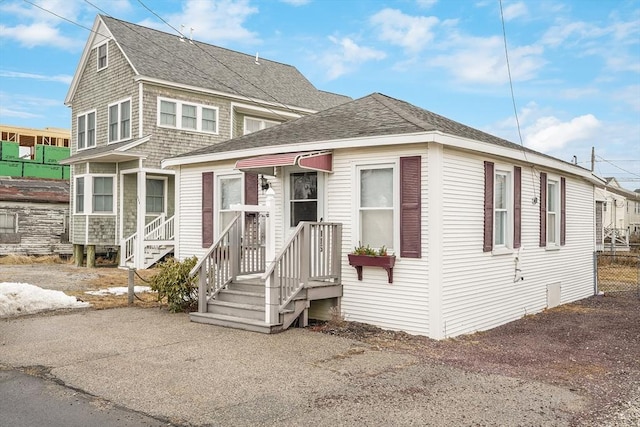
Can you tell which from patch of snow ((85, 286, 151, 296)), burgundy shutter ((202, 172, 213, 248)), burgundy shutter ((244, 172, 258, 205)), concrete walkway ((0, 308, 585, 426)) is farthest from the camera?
patch of snow ((85, 286, 151, 296))

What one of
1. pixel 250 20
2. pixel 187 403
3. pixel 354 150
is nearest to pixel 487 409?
pixel 187 403

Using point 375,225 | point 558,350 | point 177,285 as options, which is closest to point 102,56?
point 177,285

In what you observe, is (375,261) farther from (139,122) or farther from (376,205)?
(139,122)

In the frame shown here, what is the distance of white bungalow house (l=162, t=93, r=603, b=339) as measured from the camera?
8.38m

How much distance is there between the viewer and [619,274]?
1945 centimetres

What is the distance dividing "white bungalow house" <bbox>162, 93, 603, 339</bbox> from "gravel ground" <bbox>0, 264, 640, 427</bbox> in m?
0.51

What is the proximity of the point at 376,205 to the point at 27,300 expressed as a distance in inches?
258

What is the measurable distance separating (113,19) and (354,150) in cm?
1584

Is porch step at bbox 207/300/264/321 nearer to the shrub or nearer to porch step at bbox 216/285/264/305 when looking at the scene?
porch step at bbox 216/285/264/305

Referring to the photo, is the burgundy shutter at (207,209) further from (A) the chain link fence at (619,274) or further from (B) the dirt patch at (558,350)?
(A) the chain link fence at (619,274)

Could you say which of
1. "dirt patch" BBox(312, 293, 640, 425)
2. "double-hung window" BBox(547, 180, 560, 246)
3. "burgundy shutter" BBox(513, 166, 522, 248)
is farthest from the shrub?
"double-hung window" BBox(547, 180, 560, 246)

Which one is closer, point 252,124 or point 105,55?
point 105,55

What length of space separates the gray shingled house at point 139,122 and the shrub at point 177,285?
850 cm

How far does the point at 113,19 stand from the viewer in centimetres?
2105
